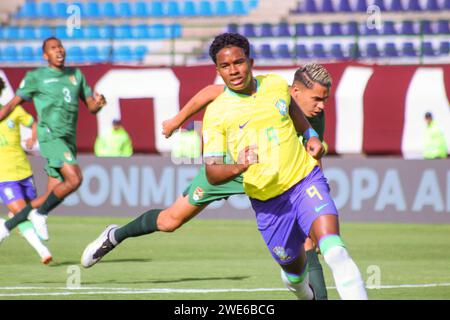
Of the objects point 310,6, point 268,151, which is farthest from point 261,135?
point 310,6

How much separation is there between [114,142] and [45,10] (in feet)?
30.3

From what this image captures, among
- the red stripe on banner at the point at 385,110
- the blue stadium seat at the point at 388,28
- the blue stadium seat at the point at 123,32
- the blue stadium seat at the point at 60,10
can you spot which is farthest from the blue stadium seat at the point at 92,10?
the red stripe on banner at the point at 385,110

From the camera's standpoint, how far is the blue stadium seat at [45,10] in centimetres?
3297

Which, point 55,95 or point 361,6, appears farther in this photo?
point 361,6

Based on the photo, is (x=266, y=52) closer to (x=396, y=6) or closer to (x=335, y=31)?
(x=335, y=31)

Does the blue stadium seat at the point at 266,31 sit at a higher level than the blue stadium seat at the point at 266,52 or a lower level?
higher

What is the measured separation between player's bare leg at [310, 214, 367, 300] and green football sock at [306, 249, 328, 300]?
4.11ft

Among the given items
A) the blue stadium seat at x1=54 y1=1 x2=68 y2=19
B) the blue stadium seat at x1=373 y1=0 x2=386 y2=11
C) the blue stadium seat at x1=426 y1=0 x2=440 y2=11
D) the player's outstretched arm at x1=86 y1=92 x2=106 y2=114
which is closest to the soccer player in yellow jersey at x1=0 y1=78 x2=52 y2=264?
the player's outstretched arm at x1=86 y1=92 x2=106 y2=114

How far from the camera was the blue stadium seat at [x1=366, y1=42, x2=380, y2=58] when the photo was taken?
26.3 meters

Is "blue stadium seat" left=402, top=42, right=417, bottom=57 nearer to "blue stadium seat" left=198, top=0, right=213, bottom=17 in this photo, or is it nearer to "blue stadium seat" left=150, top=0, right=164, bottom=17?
"blue stadium seat" left=198, top=0, right=213, bottom=17

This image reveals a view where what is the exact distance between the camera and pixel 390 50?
26.2m

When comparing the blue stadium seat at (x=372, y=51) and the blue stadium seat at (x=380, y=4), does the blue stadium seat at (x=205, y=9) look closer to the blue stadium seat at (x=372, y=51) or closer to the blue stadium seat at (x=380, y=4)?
the blue stadium seat at (x=380, y=4)

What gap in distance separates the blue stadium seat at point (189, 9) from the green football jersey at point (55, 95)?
57.4ft
